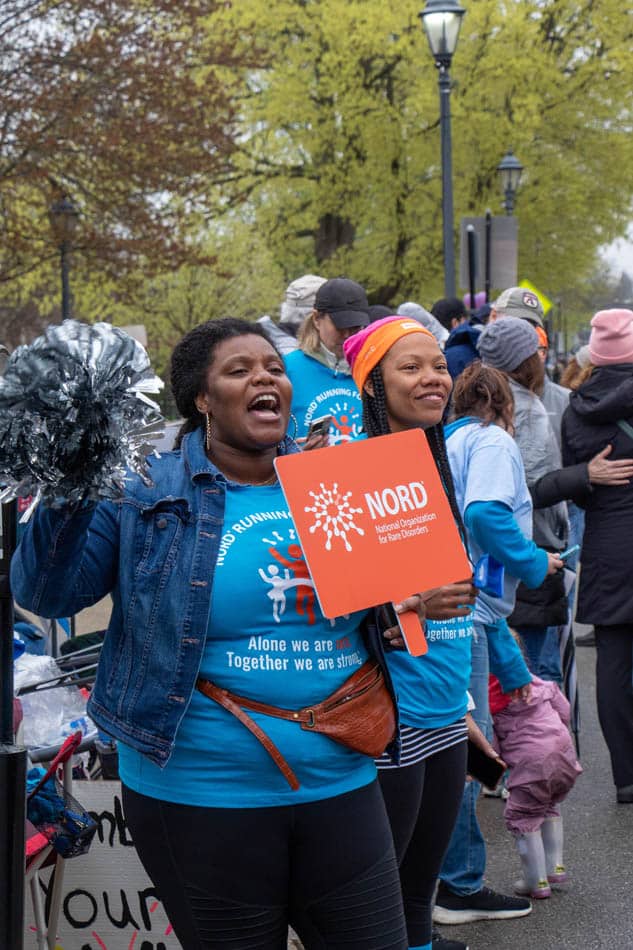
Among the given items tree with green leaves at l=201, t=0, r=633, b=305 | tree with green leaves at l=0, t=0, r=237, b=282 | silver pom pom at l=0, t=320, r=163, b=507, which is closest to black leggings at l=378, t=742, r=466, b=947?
silver pom pom at l=0, t=320, r=163, b=507

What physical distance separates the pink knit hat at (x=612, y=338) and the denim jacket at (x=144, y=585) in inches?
145

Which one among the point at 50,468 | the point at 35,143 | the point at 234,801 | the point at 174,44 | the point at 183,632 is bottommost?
the point at 234,801

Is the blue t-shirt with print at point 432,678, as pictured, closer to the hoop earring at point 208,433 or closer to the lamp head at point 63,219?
the hoop earring at point 208,433

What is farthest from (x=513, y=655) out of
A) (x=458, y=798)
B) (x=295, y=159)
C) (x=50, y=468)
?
(x=295, y=159)

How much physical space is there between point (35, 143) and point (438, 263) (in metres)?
14.1

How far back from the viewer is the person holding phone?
5.39 metres

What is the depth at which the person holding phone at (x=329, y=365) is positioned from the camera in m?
5.39

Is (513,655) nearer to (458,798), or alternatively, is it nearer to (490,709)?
(490,709)

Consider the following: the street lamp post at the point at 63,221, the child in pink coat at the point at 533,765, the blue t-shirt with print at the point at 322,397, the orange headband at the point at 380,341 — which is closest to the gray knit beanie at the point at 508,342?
the blue t-shirt with print at the point at 322,397

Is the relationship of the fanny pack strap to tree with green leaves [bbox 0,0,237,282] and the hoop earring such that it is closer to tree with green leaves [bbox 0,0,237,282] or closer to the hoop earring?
the hoop earring

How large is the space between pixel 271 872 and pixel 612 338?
13.0ft

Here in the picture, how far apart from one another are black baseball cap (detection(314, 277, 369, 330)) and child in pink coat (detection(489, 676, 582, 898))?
1599 mm

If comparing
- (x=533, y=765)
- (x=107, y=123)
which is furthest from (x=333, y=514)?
(x=107, y=123)

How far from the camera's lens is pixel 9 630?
2492 millimetres
